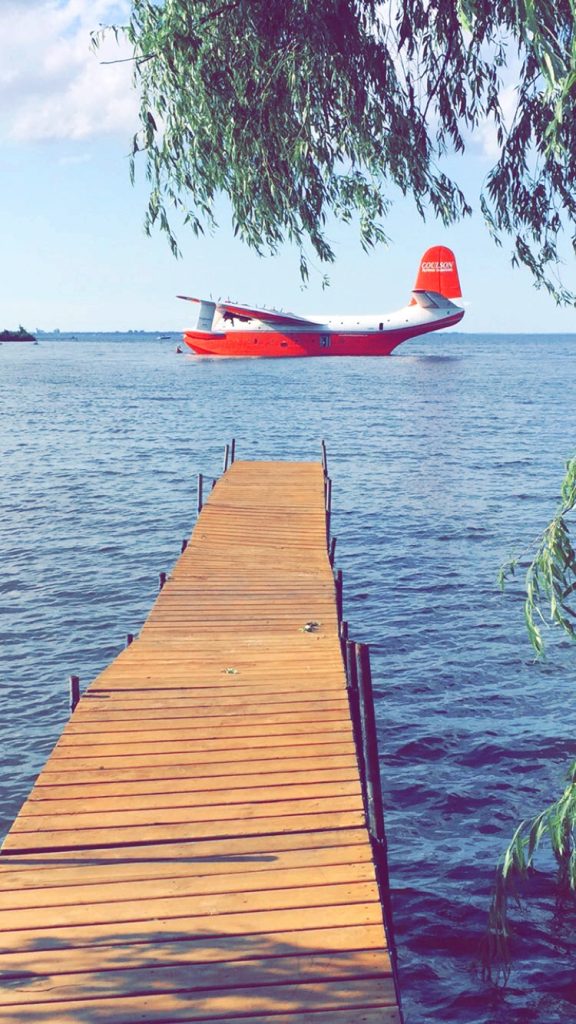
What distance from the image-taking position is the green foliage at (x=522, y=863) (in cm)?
675

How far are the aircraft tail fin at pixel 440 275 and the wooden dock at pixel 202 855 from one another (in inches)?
4581

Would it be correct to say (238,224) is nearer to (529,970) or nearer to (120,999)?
(120,999)

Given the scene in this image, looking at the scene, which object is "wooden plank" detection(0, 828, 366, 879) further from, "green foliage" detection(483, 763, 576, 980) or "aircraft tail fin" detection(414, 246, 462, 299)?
"aircraft tail fin" detection(414, 246, 462, 299)

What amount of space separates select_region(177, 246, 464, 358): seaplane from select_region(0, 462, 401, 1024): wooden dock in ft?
363

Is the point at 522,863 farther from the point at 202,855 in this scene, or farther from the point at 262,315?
the point at 262,315

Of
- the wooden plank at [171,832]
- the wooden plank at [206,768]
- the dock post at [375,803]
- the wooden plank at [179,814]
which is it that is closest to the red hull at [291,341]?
the wooden plank at [206,768]

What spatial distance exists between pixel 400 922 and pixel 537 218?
24.7ft

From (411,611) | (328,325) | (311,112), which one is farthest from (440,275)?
(311,112)

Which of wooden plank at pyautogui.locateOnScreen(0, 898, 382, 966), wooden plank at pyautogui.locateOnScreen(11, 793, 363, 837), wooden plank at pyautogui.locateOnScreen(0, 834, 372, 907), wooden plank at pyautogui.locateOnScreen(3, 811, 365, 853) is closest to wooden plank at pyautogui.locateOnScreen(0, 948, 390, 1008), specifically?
wooden plank at pyautogui.locateOnScreen(0, 898, 382, 966)

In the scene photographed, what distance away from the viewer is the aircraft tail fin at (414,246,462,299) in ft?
406

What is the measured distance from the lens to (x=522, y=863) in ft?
23.2

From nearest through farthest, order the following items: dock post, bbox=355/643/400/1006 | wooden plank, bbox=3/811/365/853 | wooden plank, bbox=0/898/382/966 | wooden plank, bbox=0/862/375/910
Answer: wooden plank, bbox=0/898/382/966
wooden plank, bbox=0/862/375/910
wooden plank, bbox=3/811/365/853
dock post, bbox=355/643/400/1006

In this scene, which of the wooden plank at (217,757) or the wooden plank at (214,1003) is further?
the wooden plank at (217,757)

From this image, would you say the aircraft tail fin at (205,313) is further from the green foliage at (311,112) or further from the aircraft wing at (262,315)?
the green foliage at (311,112)
